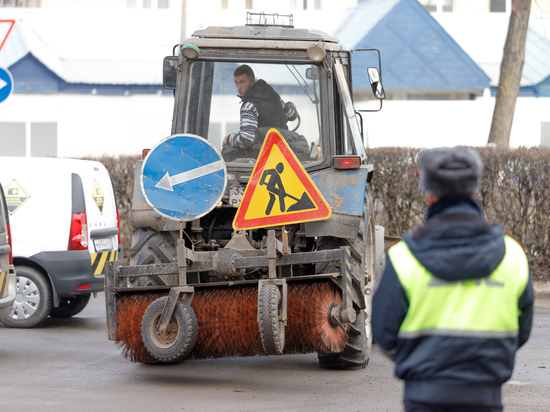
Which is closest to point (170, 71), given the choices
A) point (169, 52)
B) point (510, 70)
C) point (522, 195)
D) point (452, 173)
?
point (452, 173)

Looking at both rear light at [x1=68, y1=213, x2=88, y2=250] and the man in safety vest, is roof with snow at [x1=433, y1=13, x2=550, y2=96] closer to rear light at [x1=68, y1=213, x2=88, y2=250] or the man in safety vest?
rear light at [x1=68, y1=213, x2=88, y2=250]

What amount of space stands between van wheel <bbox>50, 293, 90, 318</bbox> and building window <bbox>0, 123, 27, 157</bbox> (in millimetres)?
17606

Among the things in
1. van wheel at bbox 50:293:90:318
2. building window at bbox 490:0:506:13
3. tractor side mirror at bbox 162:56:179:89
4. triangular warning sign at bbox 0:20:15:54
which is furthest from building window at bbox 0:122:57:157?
tractor side mirror at bbox 162:56:179:89

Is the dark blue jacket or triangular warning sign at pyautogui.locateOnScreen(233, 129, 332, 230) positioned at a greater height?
triangular warning sign at pyautogui.locateOnScreen(233, 129, 332, 230)

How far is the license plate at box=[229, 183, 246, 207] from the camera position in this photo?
6.69 m

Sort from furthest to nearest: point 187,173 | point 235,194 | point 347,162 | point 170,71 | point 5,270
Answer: point 5,270, point 170,71, point 235,194, point 347,162, point 187,173

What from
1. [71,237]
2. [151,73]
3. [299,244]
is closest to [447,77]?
[151,73]

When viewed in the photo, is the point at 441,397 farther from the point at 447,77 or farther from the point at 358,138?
the point at 447,77

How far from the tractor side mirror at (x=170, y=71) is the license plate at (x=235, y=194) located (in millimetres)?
1071

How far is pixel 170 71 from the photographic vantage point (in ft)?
23.1

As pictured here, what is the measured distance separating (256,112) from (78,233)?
346cm

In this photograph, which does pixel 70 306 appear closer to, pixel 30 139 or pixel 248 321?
pixel 248 321

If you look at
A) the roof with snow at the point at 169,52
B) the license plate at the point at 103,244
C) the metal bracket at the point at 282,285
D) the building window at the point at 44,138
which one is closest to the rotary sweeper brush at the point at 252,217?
the metal bracket at the point at 282,285

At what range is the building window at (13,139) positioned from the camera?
88.4 ft
